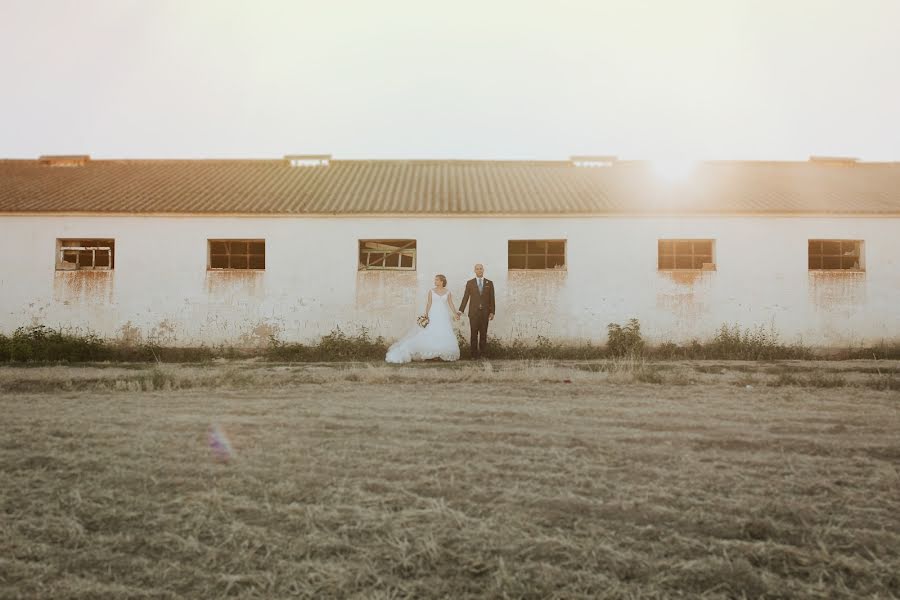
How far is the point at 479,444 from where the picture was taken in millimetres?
5176

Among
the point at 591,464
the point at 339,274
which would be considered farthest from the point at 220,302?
the point at 591,464

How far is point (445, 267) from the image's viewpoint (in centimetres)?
1425

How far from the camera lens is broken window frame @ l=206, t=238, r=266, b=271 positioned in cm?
1460

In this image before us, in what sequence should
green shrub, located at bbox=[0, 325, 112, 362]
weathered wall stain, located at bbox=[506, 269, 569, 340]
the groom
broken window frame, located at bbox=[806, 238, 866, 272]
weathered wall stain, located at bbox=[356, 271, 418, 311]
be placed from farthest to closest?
broken window frame, located at bbox=[806, 238, 866, 272]
weathered wall stain, located at bbox=[356, 271, 418, 311]
weathered wall stain, located at bbox=[506, 269, 569, 340]
green shrub, located at bbox=[0, 325, 112, 362]
the groom

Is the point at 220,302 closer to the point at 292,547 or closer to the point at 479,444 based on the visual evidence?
the point at 479,444

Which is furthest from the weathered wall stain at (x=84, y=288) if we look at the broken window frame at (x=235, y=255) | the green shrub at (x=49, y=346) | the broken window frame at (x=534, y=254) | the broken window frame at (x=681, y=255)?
the broken window frame at (x=681, y=255)

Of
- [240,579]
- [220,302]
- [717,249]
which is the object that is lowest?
[240,579]

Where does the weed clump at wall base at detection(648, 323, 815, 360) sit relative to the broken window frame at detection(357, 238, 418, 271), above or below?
below

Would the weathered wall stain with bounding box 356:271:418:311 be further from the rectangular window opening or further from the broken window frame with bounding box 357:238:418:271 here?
the rectangular window opening

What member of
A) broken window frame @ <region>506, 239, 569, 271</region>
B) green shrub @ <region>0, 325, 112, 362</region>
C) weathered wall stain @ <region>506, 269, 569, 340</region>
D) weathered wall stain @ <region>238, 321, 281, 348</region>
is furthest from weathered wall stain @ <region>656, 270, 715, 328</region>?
green shrub @ <region>0, 325, 112, 362</region>

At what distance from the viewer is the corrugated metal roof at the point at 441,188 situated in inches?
569

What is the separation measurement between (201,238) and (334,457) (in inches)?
433

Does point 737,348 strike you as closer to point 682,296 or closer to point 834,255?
point 682,296

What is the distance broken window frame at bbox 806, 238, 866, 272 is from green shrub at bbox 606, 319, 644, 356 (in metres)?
4.19
